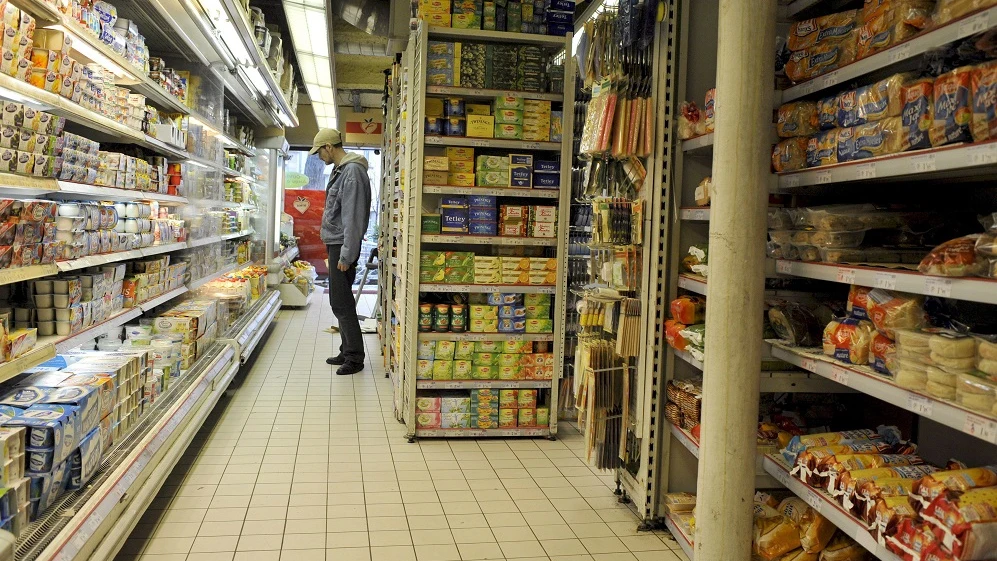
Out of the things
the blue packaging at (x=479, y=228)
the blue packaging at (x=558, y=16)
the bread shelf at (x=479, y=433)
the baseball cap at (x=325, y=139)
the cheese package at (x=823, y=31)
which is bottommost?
the bread shelf at (x=479, y=433)

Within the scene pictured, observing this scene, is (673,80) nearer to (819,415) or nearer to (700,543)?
(819,415)

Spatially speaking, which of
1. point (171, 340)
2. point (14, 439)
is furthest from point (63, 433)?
point (171, 340)

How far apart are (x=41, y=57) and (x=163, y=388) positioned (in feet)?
6.63

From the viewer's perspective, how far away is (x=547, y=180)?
4.87m

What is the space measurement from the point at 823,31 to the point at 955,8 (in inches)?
28.1

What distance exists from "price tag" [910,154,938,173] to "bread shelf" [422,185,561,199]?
307cm

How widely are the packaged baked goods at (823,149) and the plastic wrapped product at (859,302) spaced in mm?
406

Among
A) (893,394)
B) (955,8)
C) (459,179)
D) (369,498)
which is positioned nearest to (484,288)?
(459,179)

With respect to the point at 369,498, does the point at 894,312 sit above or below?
above

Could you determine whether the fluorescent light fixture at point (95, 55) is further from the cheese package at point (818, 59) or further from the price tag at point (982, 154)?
the price tag at point (982, 154)

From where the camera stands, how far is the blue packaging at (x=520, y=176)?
15.8ft

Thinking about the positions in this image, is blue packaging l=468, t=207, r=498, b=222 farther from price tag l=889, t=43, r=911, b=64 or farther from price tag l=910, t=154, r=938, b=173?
price tag l=910, t=154, r=938, b=173

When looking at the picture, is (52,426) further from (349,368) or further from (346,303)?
(349,368)

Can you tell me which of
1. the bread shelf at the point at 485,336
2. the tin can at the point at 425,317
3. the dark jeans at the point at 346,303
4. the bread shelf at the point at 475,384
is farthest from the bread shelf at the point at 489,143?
the dark jeans at the point at 346,303
